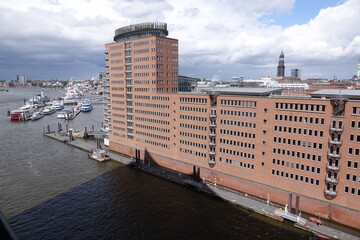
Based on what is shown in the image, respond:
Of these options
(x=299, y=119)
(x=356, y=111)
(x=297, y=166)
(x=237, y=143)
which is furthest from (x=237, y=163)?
(x=356, y=111)

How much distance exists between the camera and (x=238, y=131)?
70.9 metres

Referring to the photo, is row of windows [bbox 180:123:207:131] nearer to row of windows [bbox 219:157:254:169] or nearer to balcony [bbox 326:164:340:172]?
row of windows [bbox 219:157:254:169]

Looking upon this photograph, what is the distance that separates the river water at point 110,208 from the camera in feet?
188

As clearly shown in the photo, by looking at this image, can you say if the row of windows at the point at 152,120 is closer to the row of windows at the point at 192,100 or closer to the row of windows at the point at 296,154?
the row of windows at the point at 192,100

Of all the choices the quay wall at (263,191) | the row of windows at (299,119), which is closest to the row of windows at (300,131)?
the row of windows at (299,119)

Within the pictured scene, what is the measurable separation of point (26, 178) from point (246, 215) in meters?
69.2

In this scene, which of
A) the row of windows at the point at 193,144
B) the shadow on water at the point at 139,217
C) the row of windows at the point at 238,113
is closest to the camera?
the shadow on water at the point at 139,217

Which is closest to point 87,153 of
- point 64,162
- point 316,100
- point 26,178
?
point 64,162

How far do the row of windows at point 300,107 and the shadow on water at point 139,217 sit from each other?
87.9ft

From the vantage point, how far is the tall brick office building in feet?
185

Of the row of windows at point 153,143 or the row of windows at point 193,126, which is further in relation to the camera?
the row of windows at point 153,143

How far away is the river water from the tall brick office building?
365 inches

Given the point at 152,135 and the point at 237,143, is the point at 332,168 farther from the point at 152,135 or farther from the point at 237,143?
the point at 152,135

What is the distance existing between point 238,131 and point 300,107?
17.1 m
